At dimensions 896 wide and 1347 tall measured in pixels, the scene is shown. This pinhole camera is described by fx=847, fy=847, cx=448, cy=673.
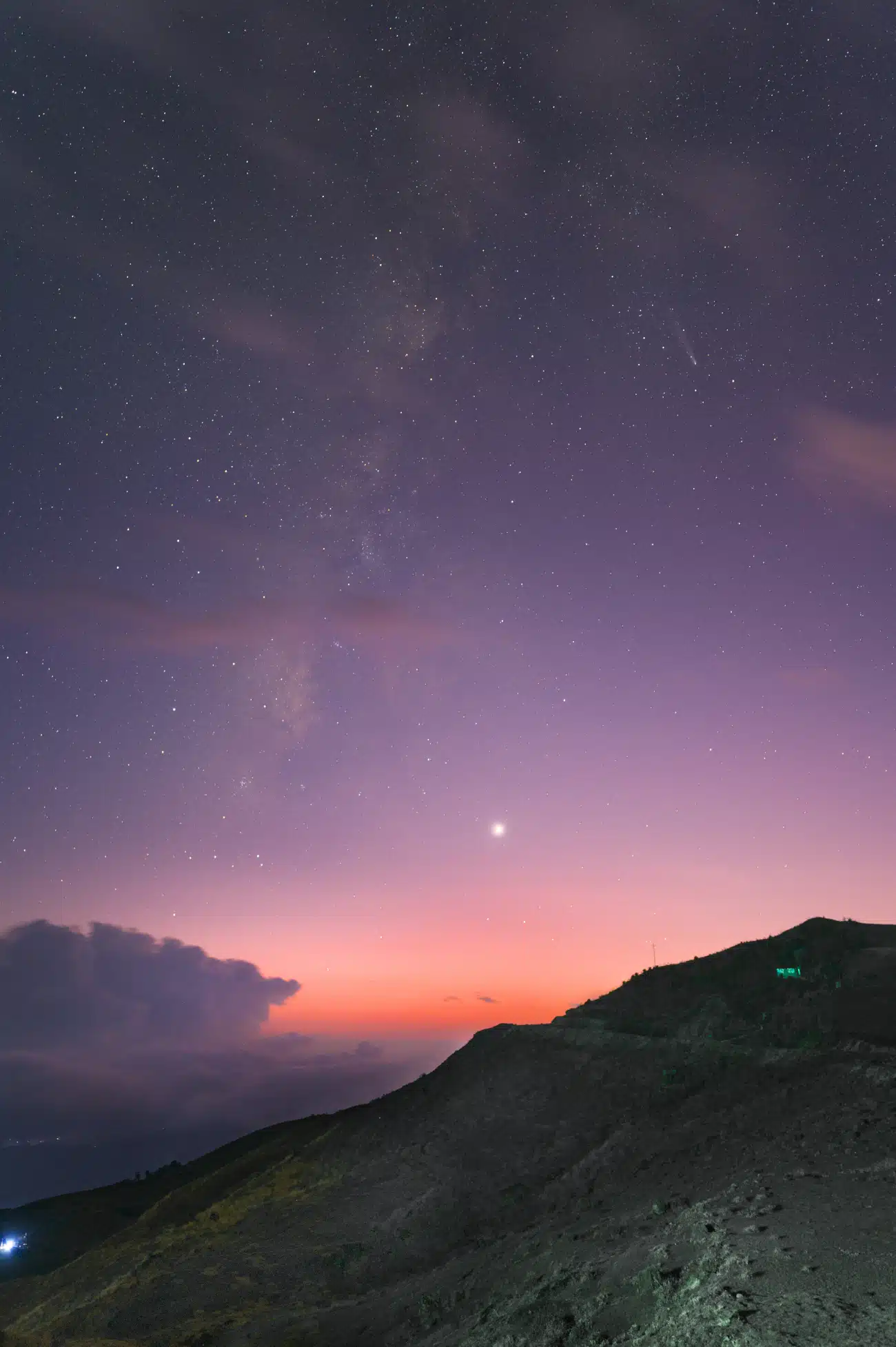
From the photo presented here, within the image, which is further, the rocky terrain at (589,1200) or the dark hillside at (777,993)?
the dark hillside at (777,993)

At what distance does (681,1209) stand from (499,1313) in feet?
17.8

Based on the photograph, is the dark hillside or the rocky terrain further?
the dark hillside

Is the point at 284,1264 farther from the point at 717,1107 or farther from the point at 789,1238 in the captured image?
the point at 789,1238

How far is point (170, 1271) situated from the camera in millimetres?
39406

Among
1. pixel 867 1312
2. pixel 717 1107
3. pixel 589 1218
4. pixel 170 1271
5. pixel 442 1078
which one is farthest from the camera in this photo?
pixel 442 1078

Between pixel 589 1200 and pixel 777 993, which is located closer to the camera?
pixel 589 1200

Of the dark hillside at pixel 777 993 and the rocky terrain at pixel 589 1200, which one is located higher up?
the dark hillside at pixel 777 993

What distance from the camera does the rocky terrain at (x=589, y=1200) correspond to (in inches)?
679

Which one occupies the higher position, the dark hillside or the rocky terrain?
the dark hillside

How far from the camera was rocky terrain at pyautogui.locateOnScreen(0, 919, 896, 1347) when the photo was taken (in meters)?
17.2

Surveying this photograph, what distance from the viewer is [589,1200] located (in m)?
29.2

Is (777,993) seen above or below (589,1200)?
above

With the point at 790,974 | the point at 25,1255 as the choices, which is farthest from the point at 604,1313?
the point at 25,1255

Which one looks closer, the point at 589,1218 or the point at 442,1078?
the point at 589,1218
